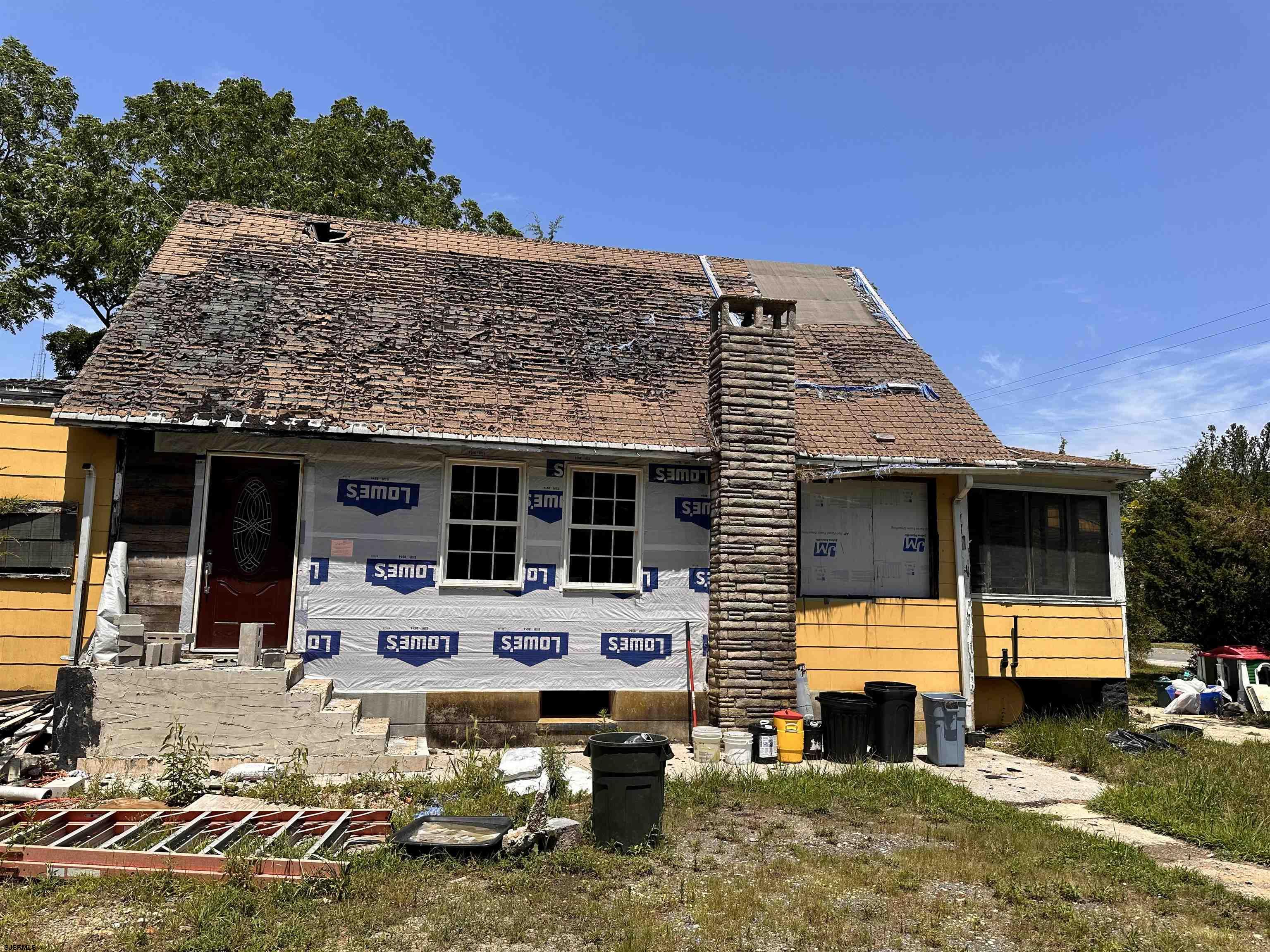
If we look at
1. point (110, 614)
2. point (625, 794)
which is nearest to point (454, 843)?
point (625, 794)

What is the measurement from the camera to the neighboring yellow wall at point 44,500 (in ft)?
32.4

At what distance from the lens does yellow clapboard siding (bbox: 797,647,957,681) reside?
A: 11.5 m

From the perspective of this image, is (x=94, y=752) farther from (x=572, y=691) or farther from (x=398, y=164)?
(x=398, y=164)

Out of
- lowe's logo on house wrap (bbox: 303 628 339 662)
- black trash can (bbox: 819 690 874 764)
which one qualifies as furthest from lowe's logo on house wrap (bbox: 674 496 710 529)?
lowe's logo on house wrap (bbox: 303 628 339 662)

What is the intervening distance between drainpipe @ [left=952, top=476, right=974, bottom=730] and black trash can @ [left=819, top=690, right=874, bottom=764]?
7.73 feet

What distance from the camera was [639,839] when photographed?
657 centimetres

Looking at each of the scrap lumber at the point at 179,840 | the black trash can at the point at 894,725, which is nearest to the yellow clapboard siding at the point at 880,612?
the black trash can at the point at 894,725

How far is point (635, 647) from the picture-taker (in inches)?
427

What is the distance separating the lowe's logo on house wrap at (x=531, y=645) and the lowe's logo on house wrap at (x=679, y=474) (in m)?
2.37

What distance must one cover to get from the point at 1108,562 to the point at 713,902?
10.3 m

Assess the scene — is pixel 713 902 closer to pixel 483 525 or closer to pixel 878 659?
pixel 483 525

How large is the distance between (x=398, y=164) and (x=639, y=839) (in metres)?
23.2

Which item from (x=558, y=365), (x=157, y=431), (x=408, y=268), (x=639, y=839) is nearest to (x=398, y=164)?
(x=408, y=268)

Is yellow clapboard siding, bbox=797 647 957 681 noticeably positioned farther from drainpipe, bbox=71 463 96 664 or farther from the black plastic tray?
drainpipe, bbox=71 463 96 664
